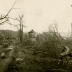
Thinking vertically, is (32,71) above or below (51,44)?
below

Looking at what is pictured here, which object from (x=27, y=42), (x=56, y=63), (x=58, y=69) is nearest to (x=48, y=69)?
(x=58, y=69)

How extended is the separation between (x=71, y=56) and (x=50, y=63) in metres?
2.57

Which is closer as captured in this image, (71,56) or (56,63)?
(56,63)

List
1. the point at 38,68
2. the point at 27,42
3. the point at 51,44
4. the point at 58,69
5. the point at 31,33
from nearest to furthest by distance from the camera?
the point at 58,69
the point at 38,68
the point at 51,44
the point at 27,42
the point at 31,33

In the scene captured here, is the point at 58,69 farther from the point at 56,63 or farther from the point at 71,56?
the point at 71,56

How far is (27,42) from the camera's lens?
33.1 metres

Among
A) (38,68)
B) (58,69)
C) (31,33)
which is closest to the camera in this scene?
(58,69)

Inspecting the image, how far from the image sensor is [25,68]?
1279 centimetres

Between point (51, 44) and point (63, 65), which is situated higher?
point (51, 44)

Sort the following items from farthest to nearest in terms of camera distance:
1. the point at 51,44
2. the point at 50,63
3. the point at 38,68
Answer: the point at 51,44 → the point at 50,63 → the point at 38,68

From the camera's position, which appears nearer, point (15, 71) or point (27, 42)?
point (15, 71)

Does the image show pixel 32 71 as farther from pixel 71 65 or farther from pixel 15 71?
pixel 71 65

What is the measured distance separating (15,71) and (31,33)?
2768cm

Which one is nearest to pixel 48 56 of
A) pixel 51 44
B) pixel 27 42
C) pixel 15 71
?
pixel 51 44
